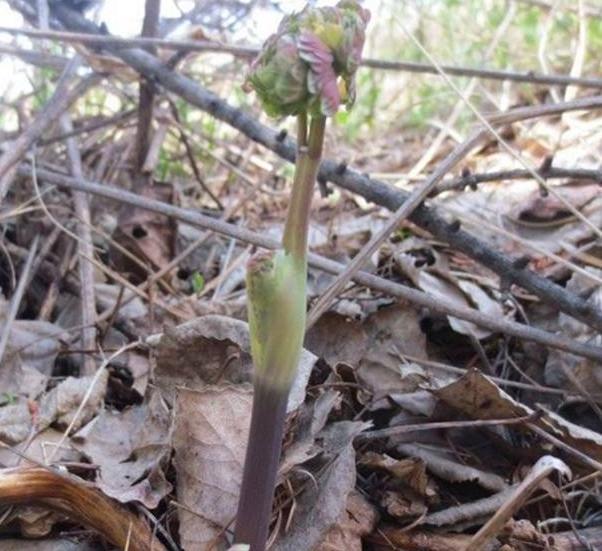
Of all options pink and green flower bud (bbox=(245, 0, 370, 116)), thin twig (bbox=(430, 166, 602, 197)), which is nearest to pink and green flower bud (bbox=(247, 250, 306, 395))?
pink and green flower bud (bbox=(245, 0, 370, 116))

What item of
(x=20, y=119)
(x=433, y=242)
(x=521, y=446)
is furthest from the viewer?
(x=20, y=119)

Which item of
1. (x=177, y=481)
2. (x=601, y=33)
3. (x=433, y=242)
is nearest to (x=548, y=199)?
(x=433, y=242)

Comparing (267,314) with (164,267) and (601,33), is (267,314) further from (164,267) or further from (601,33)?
(601,33)

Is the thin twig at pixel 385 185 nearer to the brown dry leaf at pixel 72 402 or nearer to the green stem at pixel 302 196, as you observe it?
the brown dry leaf at pixel 72 402

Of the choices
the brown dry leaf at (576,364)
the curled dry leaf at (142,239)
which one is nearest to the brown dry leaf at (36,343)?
the curled dry leaf at (142,239)

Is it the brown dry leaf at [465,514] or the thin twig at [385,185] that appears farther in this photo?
the thin twig at [385,185]

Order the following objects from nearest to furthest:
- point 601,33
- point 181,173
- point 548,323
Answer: point 548,323 < point 181,173 < point 601,33
